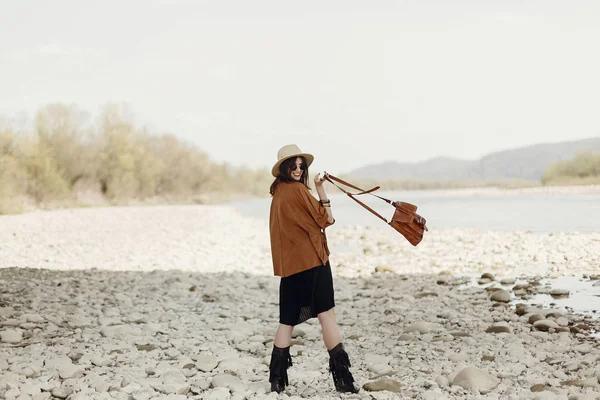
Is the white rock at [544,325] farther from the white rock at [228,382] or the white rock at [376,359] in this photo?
the white rock at [228,382]

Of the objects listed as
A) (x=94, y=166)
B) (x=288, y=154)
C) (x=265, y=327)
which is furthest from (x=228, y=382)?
(x=94, y=166)

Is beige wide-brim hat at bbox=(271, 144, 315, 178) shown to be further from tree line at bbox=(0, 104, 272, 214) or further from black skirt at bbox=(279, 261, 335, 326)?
tree line at bbox=(0, 104, 272, 214)

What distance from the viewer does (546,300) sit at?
24.7ft

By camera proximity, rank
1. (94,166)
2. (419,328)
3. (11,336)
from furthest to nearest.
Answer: (94,166)
(419,328)
(11,336)

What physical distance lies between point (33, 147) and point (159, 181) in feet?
54.5

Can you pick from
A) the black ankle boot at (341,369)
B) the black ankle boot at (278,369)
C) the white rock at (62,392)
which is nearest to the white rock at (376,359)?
the black ankle boot at (341,369)

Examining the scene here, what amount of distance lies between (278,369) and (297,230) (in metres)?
0.93

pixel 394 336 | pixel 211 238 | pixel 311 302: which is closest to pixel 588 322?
pixel 394 336

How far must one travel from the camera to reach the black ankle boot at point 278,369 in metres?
3.90

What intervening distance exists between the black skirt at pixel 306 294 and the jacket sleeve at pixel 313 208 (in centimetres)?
31

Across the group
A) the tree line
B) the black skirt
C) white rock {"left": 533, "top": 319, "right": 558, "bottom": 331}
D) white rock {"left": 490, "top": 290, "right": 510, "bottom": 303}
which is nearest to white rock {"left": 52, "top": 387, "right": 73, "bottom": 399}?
the black skirt

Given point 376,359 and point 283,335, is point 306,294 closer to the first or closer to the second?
point 283,335

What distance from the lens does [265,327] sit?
6.09 m

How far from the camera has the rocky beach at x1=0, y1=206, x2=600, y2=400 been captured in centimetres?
412
